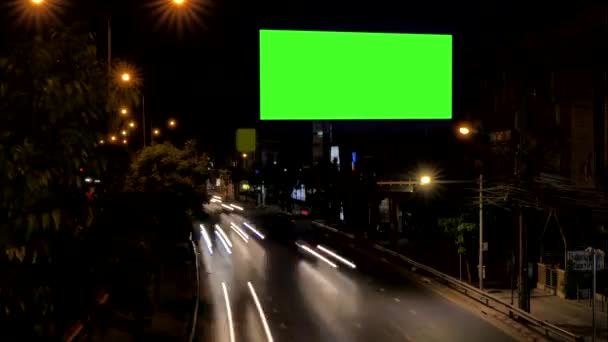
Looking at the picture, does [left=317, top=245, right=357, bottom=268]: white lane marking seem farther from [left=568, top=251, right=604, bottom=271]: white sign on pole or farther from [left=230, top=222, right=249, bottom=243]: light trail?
[left=568, top=251, right=604, bottom=271]: white sign on pole

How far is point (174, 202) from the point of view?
22828mm

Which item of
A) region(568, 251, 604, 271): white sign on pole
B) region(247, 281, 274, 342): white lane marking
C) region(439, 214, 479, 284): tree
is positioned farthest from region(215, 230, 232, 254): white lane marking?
region(568, 251, 604, 271): white sign on pole

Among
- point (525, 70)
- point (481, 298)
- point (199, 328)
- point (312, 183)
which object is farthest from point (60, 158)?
point (312, 183)

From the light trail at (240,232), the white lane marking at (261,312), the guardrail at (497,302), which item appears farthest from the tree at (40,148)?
the light trail at (240,232)

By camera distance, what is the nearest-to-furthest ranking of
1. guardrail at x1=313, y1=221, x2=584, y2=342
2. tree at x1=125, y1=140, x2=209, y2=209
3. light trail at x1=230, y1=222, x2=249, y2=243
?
guardrail at x1=313, y1=221, x2=584, y2=342 → tree at x1=125, y1=140, x2=209, y2=209 → light trail at x1=230, y1=222, x2=249, y2=243

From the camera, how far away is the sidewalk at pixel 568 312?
66.2ft

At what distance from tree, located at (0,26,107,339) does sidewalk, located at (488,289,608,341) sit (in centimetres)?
1726

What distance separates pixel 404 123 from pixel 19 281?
54.7m

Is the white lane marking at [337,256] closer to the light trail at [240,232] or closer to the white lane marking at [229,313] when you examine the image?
the light trail at [240,232]

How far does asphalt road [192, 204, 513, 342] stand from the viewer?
19.8 meters

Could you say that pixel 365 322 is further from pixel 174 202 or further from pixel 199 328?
pixel 174 202

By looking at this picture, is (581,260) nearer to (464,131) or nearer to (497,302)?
(497,302)

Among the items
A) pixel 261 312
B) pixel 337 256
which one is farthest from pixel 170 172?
pixel 337 256

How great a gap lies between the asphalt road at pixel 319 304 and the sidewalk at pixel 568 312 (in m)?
2.35
